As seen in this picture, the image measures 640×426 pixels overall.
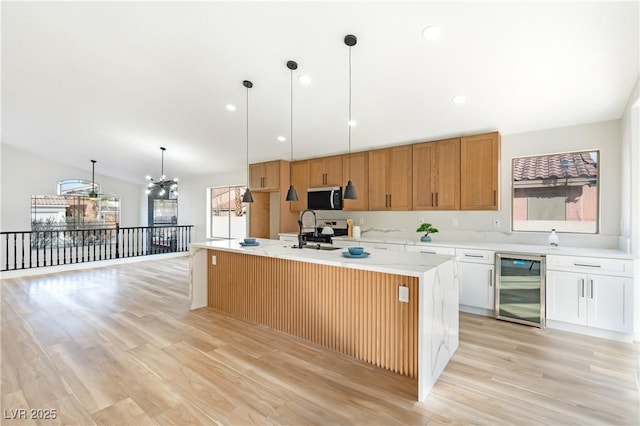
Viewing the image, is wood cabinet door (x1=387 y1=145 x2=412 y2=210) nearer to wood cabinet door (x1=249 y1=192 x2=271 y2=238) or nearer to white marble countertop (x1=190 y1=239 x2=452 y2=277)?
white marble countertop (x1=190 y1=239 x2=452 y2=277)

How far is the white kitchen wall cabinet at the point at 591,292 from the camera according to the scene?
114 inches

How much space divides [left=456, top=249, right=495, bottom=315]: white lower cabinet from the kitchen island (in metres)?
1.22

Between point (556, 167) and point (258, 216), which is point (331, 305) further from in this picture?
point (258, 216)

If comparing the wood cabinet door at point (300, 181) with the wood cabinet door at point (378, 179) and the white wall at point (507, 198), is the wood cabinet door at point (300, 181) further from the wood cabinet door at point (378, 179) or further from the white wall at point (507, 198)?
the wood cabinet door at point (378, 179)

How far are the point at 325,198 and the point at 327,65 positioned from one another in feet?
8.78

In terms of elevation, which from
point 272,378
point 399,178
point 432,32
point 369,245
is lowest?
point 272,378

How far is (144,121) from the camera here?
5.14 metres

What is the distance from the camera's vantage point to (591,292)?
3031mm

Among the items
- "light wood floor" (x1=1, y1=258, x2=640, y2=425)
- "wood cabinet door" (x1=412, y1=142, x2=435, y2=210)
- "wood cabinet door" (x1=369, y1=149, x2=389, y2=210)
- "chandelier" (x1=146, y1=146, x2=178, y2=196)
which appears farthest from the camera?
"chandelier" (x1=146, y1=146, x2=178, y2=196)

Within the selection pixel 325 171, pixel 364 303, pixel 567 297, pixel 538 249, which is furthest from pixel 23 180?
pixel 567 297

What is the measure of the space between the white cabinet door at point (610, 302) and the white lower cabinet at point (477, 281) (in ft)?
2.94

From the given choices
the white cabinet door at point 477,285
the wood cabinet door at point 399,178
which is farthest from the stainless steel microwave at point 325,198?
the white cabinet door at point 477,285

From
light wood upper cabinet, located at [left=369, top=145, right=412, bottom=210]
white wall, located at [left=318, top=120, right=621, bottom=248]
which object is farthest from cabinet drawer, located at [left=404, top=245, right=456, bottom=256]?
light wood upper cabinet, located at [left=369, top=145, right=412, bottom=210]

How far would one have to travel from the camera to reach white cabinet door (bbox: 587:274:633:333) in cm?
288
